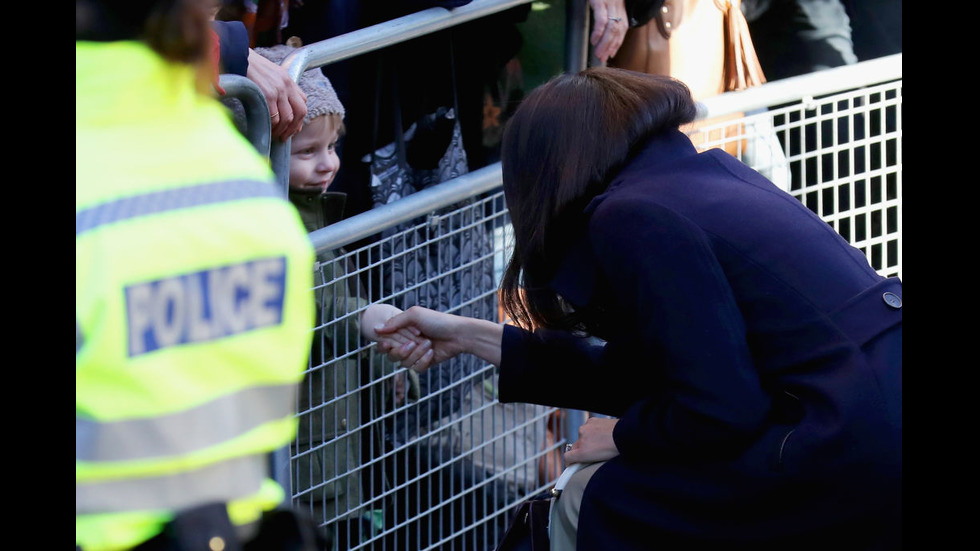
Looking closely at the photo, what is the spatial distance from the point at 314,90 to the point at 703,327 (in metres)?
1.28

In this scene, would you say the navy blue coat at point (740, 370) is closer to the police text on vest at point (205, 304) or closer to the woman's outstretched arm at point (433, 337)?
the woman's outstretched arm at point (433, 337)

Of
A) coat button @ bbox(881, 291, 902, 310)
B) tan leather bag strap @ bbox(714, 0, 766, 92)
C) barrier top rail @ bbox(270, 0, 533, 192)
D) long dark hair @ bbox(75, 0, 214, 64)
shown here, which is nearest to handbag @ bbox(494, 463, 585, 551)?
coat button @ bbox(881, 291, 902, 310)

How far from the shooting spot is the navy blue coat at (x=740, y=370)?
Answer: 6.81ft

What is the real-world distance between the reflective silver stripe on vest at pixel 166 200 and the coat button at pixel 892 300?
1.19 m

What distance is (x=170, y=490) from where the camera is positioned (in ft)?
4.50

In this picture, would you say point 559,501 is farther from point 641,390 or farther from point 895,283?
point 895,283

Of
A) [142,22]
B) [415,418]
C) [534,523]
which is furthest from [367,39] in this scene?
[142,22]

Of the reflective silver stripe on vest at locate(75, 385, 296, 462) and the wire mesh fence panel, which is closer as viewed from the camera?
the reflective silver stripe on vest at locate(75, 385, 296, 462)

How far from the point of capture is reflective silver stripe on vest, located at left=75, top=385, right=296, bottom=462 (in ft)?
4.33

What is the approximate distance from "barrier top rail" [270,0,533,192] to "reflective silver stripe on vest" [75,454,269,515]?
1.03m

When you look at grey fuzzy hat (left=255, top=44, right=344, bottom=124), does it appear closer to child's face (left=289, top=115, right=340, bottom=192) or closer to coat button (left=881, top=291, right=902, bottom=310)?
child's face (left=289, top=115, right=340, bottom=192)

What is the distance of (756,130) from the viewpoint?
3385 millimetres

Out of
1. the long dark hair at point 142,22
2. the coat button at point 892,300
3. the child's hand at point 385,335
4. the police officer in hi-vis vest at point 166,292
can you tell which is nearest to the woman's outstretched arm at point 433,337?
the child's hand at point 385,335

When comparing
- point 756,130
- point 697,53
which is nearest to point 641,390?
point 756,130
